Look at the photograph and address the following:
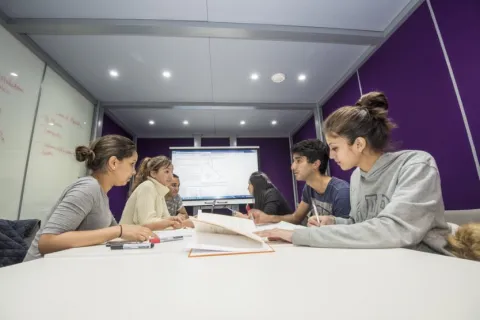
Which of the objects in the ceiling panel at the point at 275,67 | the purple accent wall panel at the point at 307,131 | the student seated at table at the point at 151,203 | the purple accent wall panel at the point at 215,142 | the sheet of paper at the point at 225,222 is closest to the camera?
the sheet of paper at the point at 225,222

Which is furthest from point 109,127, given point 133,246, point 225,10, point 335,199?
point 335,199

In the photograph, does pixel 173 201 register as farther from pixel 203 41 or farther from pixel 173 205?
pixel 203 41

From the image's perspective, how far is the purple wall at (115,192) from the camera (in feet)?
9.80

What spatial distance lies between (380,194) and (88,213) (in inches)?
52.2

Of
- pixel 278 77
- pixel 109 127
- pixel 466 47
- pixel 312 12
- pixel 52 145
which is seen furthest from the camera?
pixel 109 127

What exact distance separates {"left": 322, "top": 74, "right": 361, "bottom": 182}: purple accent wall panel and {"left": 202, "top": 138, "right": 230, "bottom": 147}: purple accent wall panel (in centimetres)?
188

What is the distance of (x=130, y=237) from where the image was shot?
0.91 m

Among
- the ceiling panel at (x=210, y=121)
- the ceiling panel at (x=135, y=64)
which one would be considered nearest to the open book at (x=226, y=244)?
the ceiling panel at (x=135, y=64)

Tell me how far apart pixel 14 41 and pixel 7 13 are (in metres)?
0.20

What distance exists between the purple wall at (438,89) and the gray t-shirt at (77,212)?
7.19ft

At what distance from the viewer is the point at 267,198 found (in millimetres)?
2309

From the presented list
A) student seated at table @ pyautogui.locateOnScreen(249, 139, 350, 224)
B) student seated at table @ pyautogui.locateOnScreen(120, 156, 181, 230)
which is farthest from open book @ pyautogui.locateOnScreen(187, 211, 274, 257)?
student seated at table @ pyautogui.locateOnScreen(249, 139, 350, 224)

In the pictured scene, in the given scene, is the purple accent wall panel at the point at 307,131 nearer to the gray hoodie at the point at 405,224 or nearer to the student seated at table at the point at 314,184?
the student seated at table at the point at 314,184

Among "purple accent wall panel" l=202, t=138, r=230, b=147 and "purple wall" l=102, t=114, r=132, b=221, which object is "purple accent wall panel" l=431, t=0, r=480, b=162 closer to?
"purple accent wall panel" l=202, t=138, r=230, b=147
